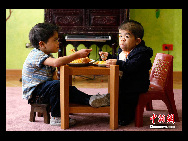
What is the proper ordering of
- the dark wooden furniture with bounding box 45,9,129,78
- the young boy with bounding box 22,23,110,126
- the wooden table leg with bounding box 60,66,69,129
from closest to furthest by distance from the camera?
the wooden table leg with bounding box 60,66,69,129 < the young boy with bounding box 22,23,110,126 < the dark wooden furniture with bounding box 45,9,129,78

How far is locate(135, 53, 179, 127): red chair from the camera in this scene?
1.62m

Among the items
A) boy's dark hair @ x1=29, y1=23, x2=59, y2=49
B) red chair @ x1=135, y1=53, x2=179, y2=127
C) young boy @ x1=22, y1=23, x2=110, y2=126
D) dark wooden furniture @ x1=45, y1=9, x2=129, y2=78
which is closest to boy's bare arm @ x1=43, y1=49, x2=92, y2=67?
young boy @ x1=22, y1=23, x2=110, y2=126

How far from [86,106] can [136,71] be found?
414 mm

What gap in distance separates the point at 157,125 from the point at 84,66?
0.65 metres

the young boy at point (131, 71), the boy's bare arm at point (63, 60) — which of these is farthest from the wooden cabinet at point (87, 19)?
the boy's bare arm at point (63, 60)

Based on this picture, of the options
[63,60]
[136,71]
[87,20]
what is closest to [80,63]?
[63,60]

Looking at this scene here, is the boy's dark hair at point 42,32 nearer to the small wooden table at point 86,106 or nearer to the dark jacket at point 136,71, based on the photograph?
the small wooden table at point 86,106

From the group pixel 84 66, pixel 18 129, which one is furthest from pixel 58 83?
pixel 18 129

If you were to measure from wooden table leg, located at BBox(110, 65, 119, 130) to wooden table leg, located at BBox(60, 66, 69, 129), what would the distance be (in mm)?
282

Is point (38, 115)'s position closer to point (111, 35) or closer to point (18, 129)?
point (18, 129)

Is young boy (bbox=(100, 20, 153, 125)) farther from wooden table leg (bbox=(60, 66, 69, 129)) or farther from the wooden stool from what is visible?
the wooden stool

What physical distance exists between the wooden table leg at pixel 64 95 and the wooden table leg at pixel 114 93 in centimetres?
28

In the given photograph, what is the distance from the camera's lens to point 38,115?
6.01ft

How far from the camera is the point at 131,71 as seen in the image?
5.23 feet
